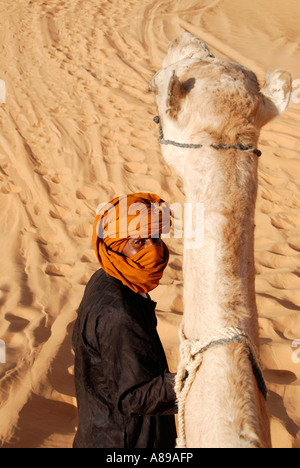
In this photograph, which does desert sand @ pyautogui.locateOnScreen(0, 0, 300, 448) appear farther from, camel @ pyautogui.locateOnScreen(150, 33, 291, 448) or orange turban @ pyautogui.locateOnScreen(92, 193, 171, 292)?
orange turban @ pyautogui.locateOnScreen(92, 193, 171, 292)

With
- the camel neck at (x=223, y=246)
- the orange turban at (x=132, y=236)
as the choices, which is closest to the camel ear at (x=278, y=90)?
the camel neck at (x=223, y=246)

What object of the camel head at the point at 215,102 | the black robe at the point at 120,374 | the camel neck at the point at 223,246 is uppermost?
the camel head at the point at 215,102

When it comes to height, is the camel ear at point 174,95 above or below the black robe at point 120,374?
above

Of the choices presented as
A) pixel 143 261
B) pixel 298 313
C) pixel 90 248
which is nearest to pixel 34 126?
pixel 90 248

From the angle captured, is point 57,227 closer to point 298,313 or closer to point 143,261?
point 298,313

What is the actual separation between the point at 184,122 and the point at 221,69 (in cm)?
20

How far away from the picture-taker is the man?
162 cm

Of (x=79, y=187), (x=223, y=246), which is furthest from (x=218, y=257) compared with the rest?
(x=79, y=187)

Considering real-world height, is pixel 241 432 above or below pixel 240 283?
below

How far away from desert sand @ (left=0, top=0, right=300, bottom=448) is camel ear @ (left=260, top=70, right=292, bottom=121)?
138 millimetres

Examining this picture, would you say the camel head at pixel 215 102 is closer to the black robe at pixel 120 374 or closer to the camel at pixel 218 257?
the camel at pixel 218 257

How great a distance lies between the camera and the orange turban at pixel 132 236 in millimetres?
1905

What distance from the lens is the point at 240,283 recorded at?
1271 mm

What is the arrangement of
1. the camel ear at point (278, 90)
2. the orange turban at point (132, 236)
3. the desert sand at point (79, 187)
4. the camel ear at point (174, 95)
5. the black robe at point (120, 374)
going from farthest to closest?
the desert sand at point (79, 187)
the orange turban at point (132, 236)
the black robe at point (120, 374)
the camel ear at point (278, 90)
the camel ear at point (174, 95)
